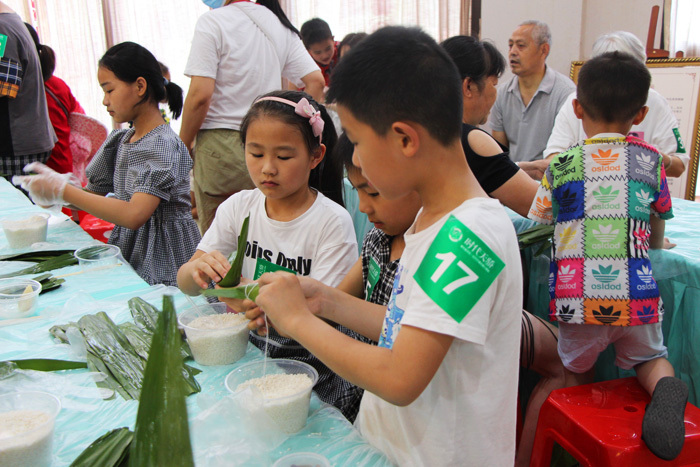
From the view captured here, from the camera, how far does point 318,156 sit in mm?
1657

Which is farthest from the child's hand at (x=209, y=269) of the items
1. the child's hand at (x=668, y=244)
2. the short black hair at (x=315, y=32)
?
the short black hair at (x=315, y=32)

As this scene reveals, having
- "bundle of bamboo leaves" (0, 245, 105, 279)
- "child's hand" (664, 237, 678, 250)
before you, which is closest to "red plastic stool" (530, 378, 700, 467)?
"child's hand" (664, 237, 678, 250)

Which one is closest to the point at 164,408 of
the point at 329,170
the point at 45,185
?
the point at 329,170

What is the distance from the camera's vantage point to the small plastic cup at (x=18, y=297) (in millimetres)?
1359

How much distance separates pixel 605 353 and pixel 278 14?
2.50 m

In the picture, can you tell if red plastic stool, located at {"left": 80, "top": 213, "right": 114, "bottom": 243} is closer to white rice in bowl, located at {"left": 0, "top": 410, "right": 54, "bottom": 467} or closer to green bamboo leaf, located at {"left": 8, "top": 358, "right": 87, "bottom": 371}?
green bamboo leaf, located at {"left": 8, "top": 358, "right": 87, "bottom": 371}

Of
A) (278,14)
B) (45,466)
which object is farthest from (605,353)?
(278,14)

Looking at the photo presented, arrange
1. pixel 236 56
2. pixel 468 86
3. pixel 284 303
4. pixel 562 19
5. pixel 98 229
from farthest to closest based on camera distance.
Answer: pixel 562 19
pixel 98 229
pixel 236 56
pixel 468 86
pixel 284 303

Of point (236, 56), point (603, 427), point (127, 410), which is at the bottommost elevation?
point (603, 427)

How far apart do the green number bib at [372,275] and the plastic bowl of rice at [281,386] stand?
0.38 metres

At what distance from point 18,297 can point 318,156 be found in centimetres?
92

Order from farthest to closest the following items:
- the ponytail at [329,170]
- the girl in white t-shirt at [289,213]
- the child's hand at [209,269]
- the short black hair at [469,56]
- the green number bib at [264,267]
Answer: the short black hair at [469,56]
the ponytail at [329,170]
the green number bib at [264,267]
the girl in white t-shirt at [289,213]
the child's hand at [209,269]

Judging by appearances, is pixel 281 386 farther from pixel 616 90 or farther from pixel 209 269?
pixel 616 90

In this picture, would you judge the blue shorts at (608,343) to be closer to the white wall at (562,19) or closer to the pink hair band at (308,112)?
the pink hair band at (308,112)
